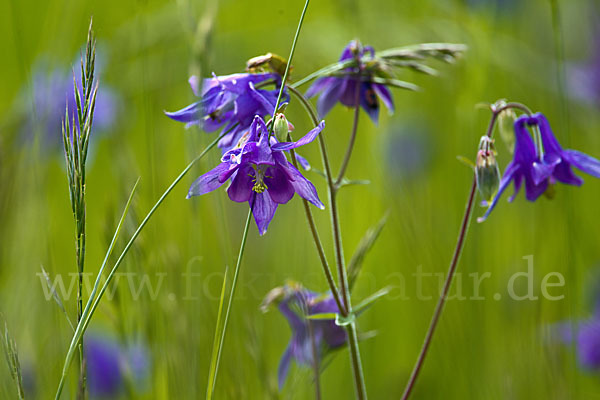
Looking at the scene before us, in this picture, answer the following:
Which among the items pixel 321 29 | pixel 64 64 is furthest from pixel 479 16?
pixel 64 64

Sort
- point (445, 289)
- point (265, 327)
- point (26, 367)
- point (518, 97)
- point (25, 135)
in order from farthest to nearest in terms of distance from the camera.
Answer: point (518, 97) < point (265, 327) < point (25, 135) < point (26, 367) < point (445, 289)

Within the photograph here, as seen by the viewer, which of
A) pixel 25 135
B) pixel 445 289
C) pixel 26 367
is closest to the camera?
pixel 445 289

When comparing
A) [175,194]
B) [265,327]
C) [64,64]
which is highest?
[64,64]

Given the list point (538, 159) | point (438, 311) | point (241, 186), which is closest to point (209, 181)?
point (241, 186)

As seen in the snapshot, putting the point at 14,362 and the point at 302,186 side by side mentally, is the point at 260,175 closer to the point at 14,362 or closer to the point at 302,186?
the point at 302,186

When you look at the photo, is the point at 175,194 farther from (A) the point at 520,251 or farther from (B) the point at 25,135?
(A) the point at 520,251

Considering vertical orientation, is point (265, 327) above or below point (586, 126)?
below

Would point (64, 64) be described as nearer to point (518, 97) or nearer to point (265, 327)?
point (265, 327)

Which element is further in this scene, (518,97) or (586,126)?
(518,97)
